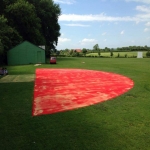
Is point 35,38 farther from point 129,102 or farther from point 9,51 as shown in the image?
point 129,102

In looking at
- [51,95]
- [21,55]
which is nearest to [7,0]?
[21,55]

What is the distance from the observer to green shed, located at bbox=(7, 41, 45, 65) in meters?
32.0

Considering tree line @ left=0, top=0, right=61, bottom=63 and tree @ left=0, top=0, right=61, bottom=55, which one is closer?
tree line @ left=0, top=0, right=61, bottom=63

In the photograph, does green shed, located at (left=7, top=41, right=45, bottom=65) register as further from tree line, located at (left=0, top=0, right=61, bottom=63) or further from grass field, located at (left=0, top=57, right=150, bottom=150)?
grass field, located at (left=0, top=57, right=150, bottom=150)

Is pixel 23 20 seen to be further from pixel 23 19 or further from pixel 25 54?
pixel 25 54

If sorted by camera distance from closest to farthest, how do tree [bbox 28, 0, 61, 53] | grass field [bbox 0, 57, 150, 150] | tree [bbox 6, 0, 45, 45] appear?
grass field [bbox 0, 57, 150, 150] → tree [bbox 6, 0, 45, 45] → tree [bbox 28, 0, 61, 53]

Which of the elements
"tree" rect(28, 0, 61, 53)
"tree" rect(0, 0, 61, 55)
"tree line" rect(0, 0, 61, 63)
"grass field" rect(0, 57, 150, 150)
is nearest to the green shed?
"tree line" rect(0, 0, 61, 63)

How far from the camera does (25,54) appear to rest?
32.7 metres

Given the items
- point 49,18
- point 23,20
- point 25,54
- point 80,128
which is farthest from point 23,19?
point 80,128

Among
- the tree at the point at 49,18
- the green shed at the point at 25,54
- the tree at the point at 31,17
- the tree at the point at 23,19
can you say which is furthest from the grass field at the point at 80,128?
the tree at the point at 49,18

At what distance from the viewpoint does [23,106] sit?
7758 mm

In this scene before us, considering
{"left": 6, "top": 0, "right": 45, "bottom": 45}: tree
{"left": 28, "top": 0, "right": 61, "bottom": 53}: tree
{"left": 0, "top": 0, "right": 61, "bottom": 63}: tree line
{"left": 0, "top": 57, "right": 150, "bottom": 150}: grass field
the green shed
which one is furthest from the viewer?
{"left": 28, "top": 0, "right": 61, "bottom": 53}: tree

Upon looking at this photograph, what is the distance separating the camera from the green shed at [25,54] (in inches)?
1261

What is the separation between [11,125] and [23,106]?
1977mm
